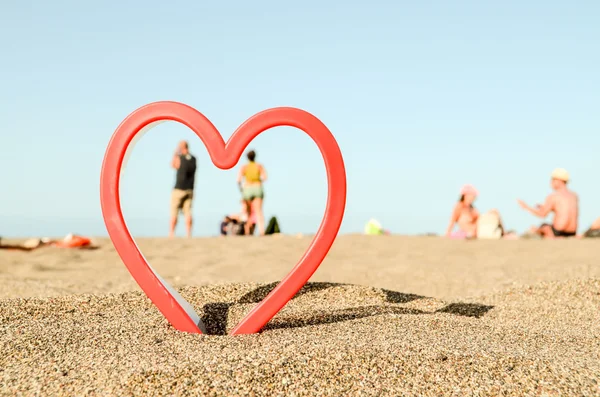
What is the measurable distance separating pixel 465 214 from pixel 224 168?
7.85 metres

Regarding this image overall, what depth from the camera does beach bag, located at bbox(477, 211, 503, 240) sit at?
10414 mm

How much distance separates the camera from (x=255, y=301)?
4391 millimetres

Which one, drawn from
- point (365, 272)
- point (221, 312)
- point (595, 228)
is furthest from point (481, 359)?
point (595, 228)

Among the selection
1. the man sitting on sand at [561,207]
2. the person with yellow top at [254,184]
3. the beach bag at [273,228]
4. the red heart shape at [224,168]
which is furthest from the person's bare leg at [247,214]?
the red heart shape at [224,168]

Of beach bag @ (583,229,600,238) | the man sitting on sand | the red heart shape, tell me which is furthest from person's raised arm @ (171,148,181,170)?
Result: the red heart shape

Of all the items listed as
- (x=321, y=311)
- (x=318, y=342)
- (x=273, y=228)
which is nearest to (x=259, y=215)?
(x=273, y=228)

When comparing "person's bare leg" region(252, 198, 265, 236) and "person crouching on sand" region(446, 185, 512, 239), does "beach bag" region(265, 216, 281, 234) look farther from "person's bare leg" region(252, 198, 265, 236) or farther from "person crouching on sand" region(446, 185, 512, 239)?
"person crouching on sand" region(446, 185, 512, 239)

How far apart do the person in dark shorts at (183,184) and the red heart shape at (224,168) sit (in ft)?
26.3

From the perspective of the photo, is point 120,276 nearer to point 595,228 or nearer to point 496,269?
point 496,269

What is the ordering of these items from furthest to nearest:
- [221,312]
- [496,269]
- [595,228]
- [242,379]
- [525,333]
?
1. [595,228]
2. [496,269]
3. [221,312]
4. [525,333]
5. [242,379]

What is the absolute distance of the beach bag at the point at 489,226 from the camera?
10414mm

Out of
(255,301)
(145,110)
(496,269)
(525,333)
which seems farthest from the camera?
(496,269)

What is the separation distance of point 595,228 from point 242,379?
31.9 ft

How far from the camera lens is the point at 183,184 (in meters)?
11.4
